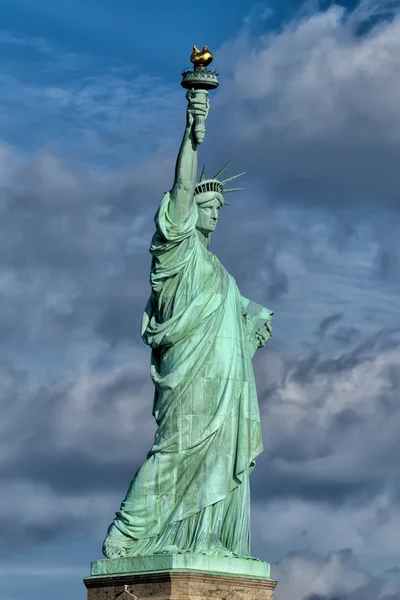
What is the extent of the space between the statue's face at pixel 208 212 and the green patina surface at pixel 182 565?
6.13 meters

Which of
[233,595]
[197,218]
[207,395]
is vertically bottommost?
[233,595]

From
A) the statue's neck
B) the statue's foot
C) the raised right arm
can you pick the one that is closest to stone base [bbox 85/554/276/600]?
the statue's foot

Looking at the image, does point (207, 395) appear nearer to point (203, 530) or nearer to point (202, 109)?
point (203, 530)

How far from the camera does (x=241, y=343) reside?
44281 millimetres

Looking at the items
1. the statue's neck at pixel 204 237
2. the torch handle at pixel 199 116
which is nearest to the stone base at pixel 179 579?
the statue's neck at pixel 204 237

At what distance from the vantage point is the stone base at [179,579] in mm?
42031

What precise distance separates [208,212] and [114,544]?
6.30 metres

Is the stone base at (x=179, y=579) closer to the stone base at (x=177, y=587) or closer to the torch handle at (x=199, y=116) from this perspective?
the stone base at (x=177, y=587)

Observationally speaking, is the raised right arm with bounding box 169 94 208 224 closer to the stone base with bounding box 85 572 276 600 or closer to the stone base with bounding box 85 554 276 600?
the stone base with bounding box 85 554 276 600

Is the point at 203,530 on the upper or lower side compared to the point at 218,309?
lower

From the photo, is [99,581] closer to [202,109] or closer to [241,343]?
[241,343]

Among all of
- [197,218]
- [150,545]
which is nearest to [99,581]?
[150,545]

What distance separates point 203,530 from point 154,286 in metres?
4.45

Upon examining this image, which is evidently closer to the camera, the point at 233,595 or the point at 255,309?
the point at 233,595
